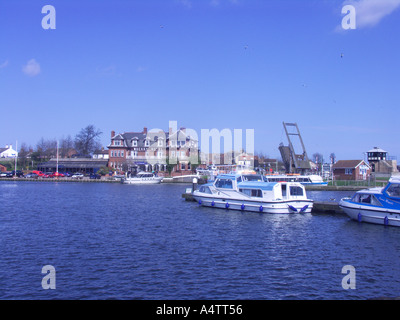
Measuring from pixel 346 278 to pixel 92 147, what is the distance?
123 metres

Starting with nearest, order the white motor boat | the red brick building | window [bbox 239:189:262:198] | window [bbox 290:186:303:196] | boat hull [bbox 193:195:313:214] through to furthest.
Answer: boat hull [bbox 193:195:313:214] → window [bbox 290:186:303:196] → window [bbox 239:189:262:198] → the white motor boat → the red brick building

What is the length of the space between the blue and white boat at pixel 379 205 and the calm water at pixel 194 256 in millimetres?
823

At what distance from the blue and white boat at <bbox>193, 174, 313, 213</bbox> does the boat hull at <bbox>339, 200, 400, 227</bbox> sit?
4823 mm

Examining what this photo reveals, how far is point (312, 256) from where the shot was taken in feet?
66.4

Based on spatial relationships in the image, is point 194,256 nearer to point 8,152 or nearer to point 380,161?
point 380,161

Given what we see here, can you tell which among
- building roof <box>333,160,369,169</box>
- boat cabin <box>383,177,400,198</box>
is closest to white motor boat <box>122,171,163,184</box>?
building roof <box>333,160,369,169</box>

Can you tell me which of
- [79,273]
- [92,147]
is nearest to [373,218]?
[79,273]

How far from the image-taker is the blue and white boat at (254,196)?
35.3 metres

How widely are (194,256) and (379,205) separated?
16729 mm

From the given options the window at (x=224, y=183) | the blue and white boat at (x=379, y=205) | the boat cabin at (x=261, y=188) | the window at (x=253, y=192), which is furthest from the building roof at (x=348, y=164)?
the blue and white boat at (x=379, y=205)

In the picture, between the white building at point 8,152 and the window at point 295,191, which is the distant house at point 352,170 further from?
the white building at point 8,152

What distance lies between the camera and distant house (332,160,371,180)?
82.8m

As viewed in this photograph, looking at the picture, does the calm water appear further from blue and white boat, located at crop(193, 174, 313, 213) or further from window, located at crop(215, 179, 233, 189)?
window, located at crop(215, 179, 233, 189)
